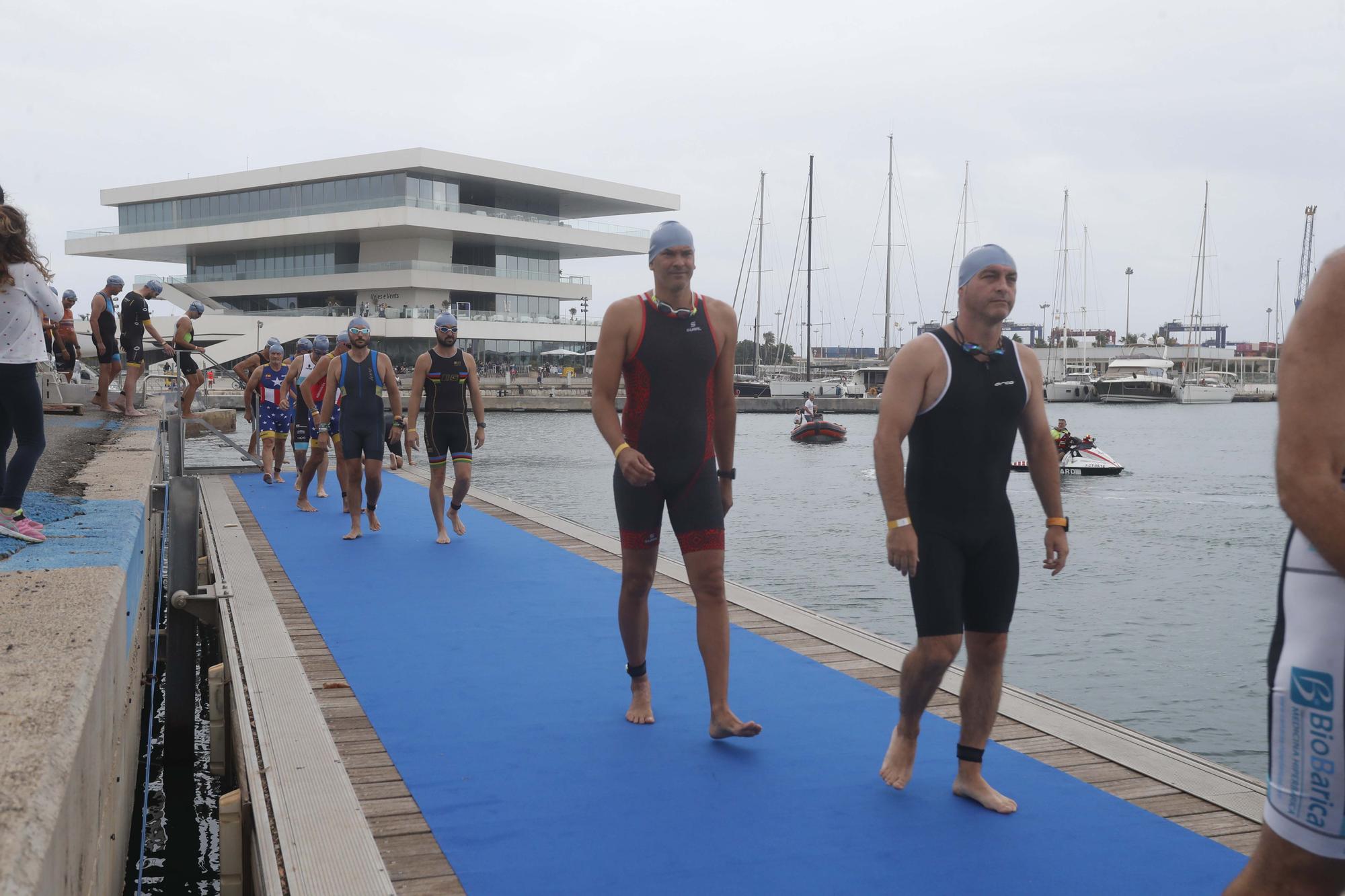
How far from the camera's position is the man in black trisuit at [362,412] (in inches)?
435

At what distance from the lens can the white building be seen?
72.6 metres

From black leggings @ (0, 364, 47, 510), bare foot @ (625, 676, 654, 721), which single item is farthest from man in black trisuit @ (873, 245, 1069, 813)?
black leggings @ (0, 364, 47, 510)

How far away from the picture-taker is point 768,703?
5.46 meters

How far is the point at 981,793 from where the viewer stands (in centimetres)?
413

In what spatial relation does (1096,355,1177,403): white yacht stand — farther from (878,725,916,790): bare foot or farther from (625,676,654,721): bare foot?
(878,725,916,790): bare foot

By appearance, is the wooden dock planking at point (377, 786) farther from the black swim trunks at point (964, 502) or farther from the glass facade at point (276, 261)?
the glass facade at point (276, 261)

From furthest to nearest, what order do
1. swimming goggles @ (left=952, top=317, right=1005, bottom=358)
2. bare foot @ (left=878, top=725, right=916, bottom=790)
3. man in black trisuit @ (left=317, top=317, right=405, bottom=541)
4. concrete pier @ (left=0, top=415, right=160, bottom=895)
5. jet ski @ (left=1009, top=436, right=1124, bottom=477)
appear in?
1. jet ski @ (left=1009, top=436, right=1124, bottom=477)
2. man in black trisuit @ (left=317, top=317, right=405, bottom=541)
3. bare foot @ (left=878, top=725, right=916, bottom=790)
4. swimming goggles @ (left=952, top=317, right=1005, bottom=358)
5. concrete pier @ (left=0, top=415, right=160, bottom=895)

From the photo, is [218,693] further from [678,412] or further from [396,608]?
[678,412]

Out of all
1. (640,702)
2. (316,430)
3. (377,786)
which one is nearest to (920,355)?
(640,702)

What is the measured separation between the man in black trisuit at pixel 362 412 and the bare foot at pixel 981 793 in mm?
7861

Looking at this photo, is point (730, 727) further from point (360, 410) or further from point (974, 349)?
point (360, 410)

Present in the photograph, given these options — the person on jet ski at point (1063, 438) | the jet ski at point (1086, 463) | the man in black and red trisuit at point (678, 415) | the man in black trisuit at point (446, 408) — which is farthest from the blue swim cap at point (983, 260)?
the jet ski at point (1086, 463)

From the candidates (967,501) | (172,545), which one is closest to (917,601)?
(967,501)

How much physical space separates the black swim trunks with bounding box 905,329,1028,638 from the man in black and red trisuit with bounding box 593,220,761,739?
3.33 ft
